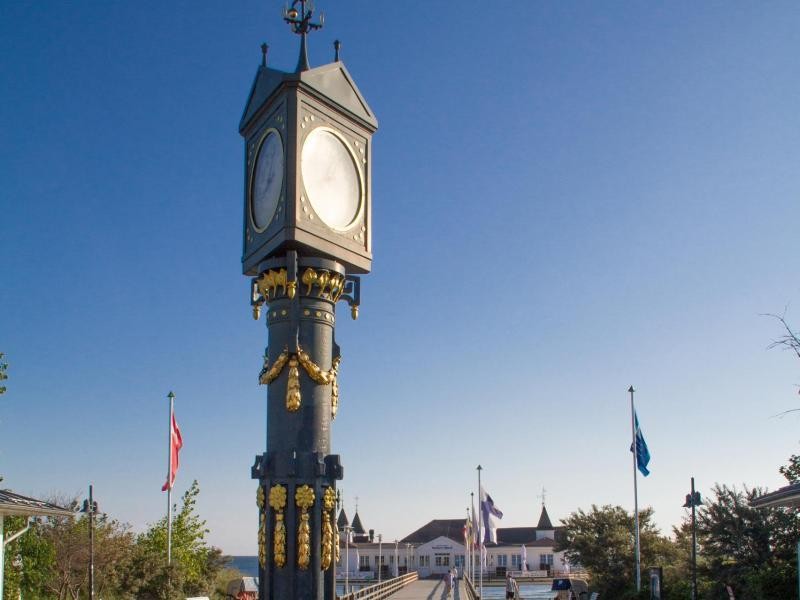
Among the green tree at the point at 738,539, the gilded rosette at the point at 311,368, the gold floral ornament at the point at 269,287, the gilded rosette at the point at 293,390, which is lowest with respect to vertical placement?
the green tree at the point at 738,539

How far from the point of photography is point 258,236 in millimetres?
18062

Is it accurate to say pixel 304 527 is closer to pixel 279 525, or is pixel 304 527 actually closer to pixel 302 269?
pixel 279 525

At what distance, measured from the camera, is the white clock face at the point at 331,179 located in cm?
1738

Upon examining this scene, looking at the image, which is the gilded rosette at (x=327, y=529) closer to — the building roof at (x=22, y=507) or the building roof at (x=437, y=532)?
the building roof at (x=22, y=507)

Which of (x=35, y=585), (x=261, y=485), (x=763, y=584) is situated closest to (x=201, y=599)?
(x=261, y=485)

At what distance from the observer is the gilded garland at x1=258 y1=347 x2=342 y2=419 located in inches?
655

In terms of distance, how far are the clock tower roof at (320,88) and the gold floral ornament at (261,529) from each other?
824 centimetres

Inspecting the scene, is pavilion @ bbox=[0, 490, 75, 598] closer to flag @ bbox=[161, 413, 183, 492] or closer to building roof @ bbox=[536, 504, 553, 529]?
flag @ bbox=[161, 413, 183, 492]

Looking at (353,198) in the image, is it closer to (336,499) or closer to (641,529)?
(336,499)

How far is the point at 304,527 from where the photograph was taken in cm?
1589

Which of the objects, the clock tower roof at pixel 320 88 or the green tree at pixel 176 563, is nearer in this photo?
the clock tower roof at pixel 320 88

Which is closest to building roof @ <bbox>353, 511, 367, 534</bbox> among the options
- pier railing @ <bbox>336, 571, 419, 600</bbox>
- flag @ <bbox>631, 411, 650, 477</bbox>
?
pier railing @ <bbox>336, 571, 419, 600</bbox>

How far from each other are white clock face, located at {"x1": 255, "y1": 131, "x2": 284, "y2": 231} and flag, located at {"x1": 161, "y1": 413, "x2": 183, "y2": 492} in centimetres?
1829

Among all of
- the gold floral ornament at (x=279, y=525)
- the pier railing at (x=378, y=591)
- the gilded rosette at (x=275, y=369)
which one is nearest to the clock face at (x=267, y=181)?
the gilded rosette at (x=275, y=369)
